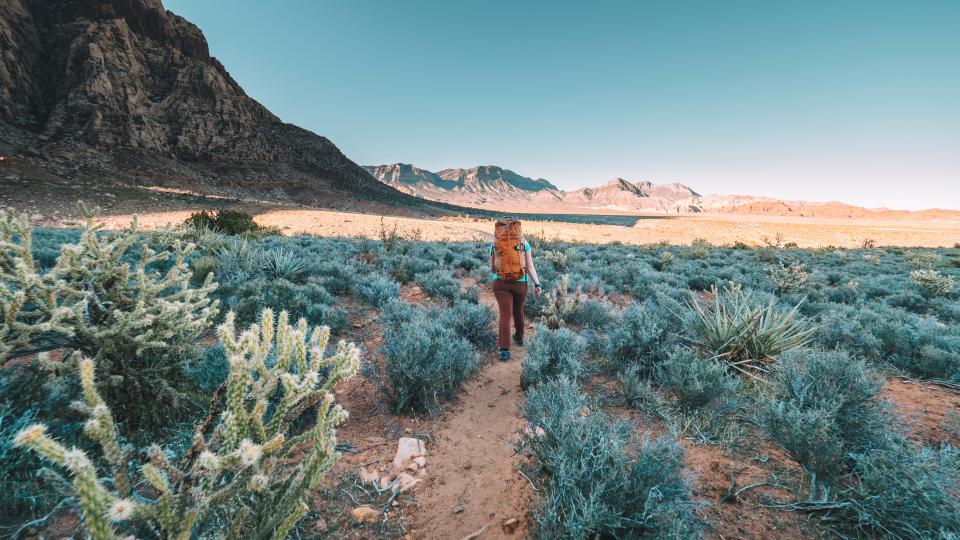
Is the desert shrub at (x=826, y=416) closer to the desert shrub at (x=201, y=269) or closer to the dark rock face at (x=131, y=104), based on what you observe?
the desert shrub at (x=201, y=269)

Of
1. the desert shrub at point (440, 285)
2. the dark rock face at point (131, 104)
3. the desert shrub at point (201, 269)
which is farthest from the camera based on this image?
the dark rock face at point (131, 104)

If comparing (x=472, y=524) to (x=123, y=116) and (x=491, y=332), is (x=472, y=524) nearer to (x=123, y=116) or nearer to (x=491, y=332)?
(x=491, y=332)

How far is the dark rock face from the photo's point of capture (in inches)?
1278

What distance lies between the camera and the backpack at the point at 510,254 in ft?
15.8

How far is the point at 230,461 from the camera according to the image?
1.35m

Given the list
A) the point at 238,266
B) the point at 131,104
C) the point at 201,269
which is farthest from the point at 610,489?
the point at 131,104

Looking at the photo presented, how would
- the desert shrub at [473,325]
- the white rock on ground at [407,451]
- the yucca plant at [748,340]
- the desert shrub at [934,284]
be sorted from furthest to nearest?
the desert shrub at [934,284]
the desert shrub at [473,325]
the yucca plant at [748,340]
the white rock on ground at [407,451]

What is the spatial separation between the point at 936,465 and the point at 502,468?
2446mm

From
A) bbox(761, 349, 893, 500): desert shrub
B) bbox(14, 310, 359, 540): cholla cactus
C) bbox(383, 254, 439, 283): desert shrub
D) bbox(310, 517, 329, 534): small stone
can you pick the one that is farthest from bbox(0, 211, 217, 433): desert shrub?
bbox(383, 254, 439, 283): desert shrub

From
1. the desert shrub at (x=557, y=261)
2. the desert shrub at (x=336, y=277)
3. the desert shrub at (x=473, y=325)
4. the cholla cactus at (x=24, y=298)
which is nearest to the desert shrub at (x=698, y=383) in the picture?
the desert shrub at (x=473, y=325)

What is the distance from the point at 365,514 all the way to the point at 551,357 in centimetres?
234

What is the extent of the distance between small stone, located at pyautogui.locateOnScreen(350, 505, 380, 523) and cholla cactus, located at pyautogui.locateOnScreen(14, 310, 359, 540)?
0.58 meters

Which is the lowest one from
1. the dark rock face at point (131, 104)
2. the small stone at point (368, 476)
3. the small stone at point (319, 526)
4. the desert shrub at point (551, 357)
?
the small stone at point (368, 476)

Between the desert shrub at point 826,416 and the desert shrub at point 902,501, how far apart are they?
0.16 metres
